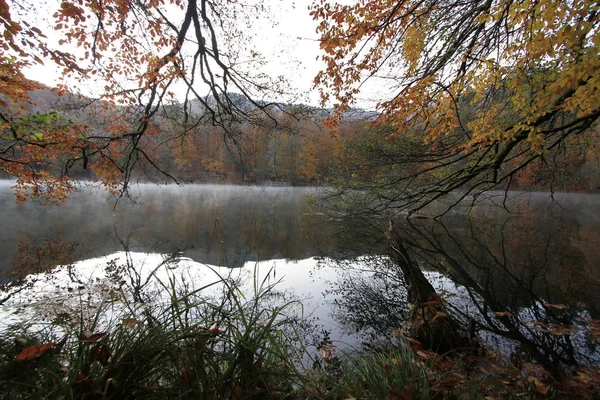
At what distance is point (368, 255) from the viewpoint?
23.6ft

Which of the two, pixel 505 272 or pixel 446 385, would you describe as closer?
pixel 446 385

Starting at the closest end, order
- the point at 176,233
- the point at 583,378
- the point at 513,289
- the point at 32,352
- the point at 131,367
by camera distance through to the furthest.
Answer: the point at 32,352 → the point at 131,367 → the point at 583,378 → the point at 513,289 → the point at 176,233

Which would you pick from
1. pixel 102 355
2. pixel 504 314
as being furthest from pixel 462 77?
pixel 102 355

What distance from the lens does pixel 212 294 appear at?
4645mm

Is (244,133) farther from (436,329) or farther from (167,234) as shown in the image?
(167,234)

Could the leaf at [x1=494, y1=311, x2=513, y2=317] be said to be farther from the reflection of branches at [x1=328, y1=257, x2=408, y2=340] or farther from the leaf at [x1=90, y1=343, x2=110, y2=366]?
the leaf at [x1=90, y1=343, x2=110, y2=366]

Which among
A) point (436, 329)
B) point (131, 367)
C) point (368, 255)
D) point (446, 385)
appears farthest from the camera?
point (368, 255)

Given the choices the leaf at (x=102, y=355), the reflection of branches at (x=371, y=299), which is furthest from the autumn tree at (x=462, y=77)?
the leaf at (x=102, y=355)

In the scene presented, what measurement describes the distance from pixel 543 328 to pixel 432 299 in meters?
1.49

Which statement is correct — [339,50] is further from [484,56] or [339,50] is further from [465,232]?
[465,232]

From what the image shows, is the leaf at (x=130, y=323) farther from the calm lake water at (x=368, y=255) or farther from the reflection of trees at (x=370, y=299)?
the reflection of trees at (x=370, y=299)

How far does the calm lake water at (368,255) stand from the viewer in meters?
3.86

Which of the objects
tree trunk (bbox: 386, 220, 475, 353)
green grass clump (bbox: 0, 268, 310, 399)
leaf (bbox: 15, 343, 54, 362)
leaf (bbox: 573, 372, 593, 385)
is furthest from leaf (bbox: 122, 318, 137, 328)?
leaf (bbox: 573, 372, 593, 385)

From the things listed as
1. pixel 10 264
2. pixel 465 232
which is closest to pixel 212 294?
pixel 10 264
